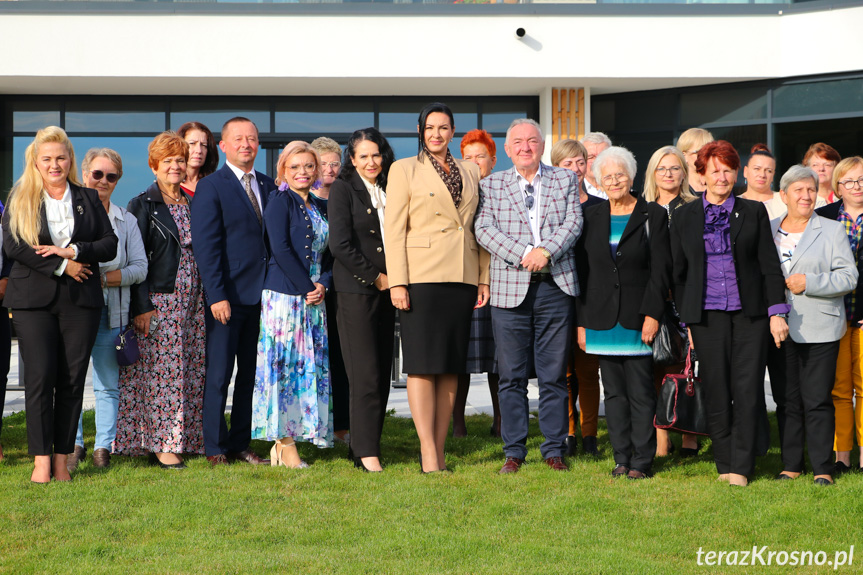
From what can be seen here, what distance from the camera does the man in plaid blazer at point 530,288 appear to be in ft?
18.2

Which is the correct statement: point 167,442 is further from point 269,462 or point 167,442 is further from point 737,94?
point 737,94

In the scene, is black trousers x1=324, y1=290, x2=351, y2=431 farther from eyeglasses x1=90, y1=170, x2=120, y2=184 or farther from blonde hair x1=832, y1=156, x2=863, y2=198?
blonde hair x1=832, y1=156, x2=863, y2=198

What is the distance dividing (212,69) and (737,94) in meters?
7.97

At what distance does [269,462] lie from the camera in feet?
19.6

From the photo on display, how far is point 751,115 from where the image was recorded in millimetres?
14391

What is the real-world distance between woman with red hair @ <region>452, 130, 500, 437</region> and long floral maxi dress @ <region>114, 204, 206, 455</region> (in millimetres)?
1904

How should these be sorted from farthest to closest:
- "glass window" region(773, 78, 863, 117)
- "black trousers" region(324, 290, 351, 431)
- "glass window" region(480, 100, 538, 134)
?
"glass window" region(480, 100, 538, 134), "glass window" region(773, 78, 863, 117), "black trousers" region(324, 290, 351, 431)

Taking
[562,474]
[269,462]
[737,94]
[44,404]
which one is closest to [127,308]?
[44,404]

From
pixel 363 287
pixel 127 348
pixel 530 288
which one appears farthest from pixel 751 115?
pixel 127 348

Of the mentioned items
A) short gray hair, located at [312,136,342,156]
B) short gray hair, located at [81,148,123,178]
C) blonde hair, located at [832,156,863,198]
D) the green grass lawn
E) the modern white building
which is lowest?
the green grass lawn

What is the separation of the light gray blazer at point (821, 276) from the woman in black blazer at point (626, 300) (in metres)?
0.72

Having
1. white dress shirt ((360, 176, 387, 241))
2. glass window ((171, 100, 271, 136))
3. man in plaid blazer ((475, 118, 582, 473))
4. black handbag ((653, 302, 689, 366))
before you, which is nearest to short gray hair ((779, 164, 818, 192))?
black handbag ((653, 302, 689, 366))

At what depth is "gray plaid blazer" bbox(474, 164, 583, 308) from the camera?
548cm

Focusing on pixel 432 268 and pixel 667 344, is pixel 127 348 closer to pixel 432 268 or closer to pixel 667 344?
pixel 432 268
